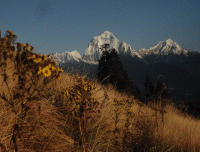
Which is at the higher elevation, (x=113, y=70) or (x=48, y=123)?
(x=113, y=70)

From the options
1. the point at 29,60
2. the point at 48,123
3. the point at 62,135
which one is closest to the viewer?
the point at 29,60

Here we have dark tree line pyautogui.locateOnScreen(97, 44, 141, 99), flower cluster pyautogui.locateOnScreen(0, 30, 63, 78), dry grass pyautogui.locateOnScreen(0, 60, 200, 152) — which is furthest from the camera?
dark tree line pyautogui.locateOnScreen(97, 44, 141, 99)

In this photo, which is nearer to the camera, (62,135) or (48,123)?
(62,135)

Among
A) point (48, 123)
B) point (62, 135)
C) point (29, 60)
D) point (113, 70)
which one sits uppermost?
point (29, 60)

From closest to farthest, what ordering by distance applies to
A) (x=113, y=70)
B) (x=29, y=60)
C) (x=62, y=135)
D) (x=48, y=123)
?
(x=29, y=60) → (x=62, y=135) → (x=48, y=123) → (x=113, y=70)

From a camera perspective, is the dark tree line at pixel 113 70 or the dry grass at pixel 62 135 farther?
the dark tree line at pixel 113 70

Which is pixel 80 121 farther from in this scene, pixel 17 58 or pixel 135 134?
pixel 135 134

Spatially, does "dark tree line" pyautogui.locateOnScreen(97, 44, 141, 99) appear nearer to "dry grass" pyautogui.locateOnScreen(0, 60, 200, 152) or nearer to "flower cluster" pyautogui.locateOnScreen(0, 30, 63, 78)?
"dry grass" pyautogui.locateOnScreen(0, 60, 200, 152)

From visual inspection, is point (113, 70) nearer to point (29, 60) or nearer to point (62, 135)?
point (62, 135)

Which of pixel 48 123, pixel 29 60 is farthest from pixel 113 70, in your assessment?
pixel 29 60

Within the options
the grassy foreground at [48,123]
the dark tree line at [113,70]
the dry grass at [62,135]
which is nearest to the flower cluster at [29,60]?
the grassy foreground at [48,123]

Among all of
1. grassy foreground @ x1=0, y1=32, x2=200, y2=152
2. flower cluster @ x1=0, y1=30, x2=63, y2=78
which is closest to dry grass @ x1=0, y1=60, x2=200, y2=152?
grassy foreground @ x1=0, y1=32, x2=200, y2=152

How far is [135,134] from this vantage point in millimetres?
2609

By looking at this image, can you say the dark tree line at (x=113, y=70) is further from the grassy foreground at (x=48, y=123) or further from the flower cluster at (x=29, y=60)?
the flower cluster at (x=29, y=60)
